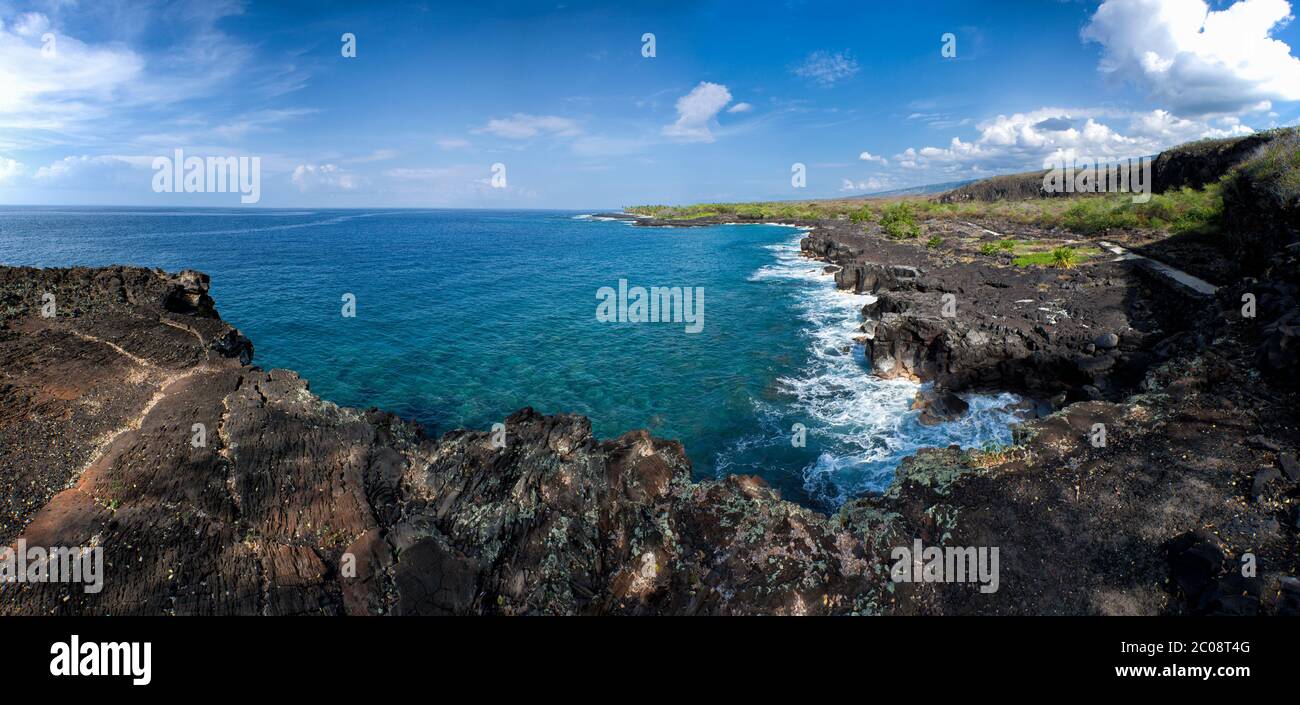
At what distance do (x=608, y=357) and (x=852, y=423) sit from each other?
18446 mm

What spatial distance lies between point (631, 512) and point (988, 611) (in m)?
9.02

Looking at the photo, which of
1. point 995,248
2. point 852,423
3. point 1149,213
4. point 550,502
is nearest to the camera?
point 550,502

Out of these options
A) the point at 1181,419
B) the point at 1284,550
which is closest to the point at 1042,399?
the point at 1181,419

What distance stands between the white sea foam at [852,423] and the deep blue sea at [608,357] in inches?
4.0

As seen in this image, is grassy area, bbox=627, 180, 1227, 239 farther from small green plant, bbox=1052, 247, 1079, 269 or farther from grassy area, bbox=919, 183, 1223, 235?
small green plant, bbox=1052, 247, 1079, 269

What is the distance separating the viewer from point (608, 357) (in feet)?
126

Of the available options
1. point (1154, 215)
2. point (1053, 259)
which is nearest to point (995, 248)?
point (1053, 259)

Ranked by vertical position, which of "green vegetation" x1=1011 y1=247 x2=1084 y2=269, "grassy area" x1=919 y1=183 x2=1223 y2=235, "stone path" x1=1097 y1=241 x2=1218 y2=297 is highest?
"grassy area" x1=919 y1=183 x2=1223 y2=235

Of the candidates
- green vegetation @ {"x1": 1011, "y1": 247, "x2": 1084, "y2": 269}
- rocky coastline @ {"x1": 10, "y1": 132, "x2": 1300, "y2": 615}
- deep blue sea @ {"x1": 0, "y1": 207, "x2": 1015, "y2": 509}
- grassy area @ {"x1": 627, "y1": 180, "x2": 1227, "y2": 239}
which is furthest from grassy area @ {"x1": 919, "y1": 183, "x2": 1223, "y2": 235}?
rocky coastline @ {"x1": 10, "y1": 132, "x2": 1300, "y2": 615}

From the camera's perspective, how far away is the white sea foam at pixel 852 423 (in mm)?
22531

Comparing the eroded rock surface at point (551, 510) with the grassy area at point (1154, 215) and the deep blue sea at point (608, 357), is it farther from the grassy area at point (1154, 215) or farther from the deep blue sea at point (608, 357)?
the grassy area at point (1154, 215)

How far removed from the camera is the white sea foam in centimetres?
2253

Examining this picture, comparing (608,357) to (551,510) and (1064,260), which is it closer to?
(551,510)

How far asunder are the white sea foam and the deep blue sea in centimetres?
10
